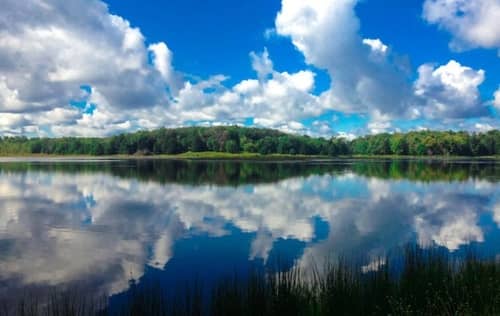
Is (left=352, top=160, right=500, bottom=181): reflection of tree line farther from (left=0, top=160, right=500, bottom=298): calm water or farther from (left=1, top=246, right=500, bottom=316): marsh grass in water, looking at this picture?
(left=1, top=246, right=500, bottom=316): marsh grass in water

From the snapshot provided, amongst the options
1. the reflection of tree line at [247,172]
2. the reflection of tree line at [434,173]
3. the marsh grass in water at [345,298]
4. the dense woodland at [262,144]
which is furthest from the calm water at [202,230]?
the dense woodland at [262,144]

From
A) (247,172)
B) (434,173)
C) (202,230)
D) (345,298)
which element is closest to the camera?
(345,298)

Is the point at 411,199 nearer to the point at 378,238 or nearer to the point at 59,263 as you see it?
the point at 378,238

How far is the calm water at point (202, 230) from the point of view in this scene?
42.2 ft

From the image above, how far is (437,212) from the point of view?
2500 centimetres

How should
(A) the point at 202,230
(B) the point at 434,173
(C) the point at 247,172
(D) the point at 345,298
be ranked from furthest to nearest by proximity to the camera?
(C) the point at 247,172
(B) the point at 434,173
(A) the point at 202,230
(D) the point at 345,298

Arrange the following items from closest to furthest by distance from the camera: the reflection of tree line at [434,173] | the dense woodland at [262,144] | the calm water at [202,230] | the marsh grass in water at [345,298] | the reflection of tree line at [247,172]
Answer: the marsh grass in water at [345,298] < the calm water at [202,230] < the reflection of tree line at [247,172] < the reflection of tree line at [434,173] < the dense woodland at [262,144]

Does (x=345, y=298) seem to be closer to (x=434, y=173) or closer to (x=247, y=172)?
(x=247, y=172)

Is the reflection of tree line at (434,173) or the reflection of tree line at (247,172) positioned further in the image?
the reflection of tree line at (434,173)

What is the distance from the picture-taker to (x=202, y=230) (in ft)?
62.5

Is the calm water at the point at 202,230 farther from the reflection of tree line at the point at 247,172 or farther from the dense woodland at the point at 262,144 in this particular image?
the dense woodland at the point at 262,144

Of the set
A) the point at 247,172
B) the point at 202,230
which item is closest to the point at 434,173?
the point at 247,172

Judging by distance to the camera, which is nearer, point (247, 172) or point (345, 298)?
point (345, 298)

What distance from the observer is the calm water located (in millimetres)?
12867
